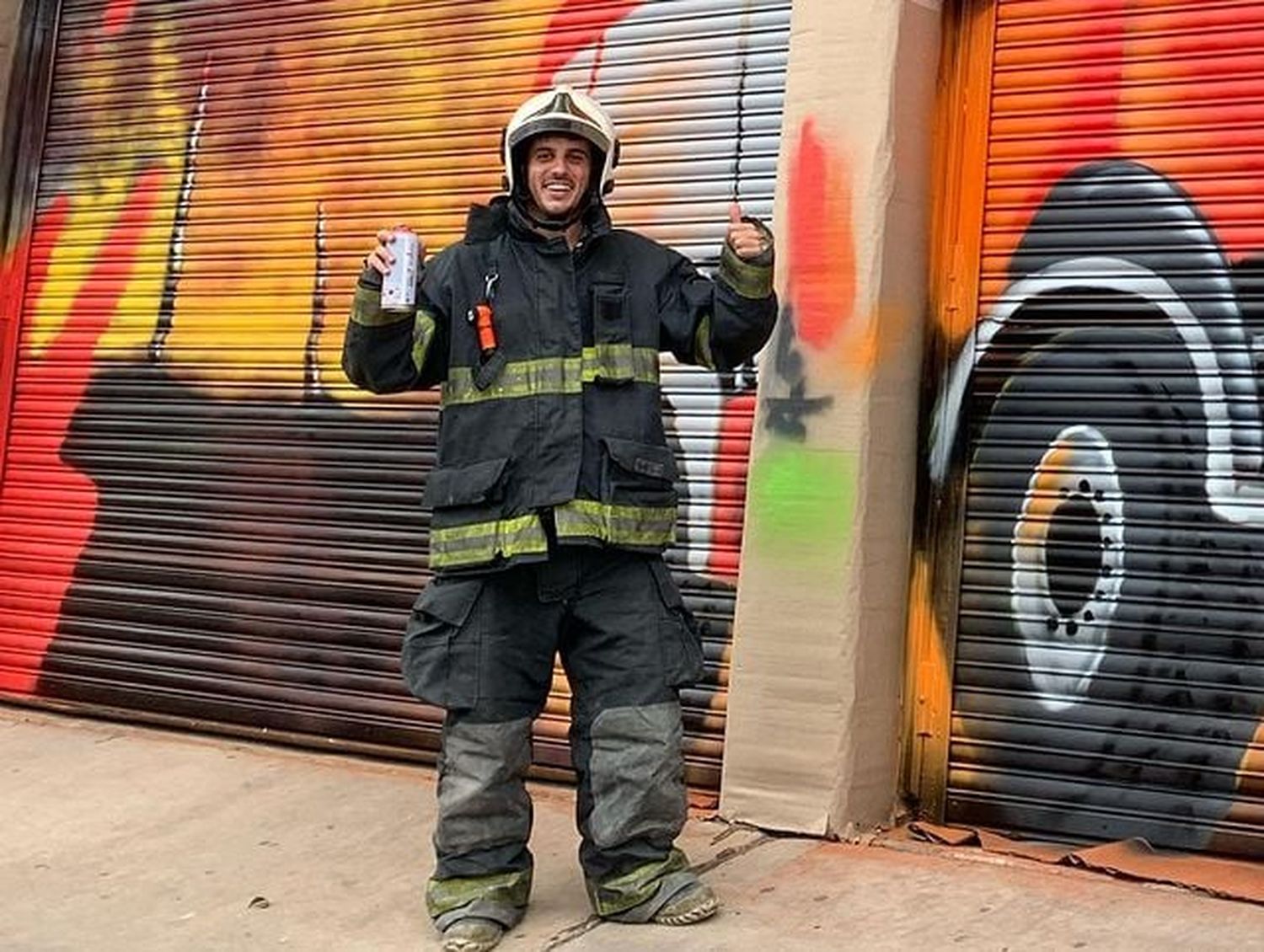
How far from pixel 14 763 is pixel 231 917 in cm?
→ 212

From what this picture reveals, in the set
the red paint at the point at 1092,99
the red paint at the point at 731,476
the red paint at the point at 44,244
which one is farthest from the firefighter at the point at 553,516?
the red paint at the point at 44,244

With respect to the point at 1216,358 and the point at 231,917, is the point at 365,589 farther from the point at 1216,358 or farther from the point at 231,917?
the point at 1216,358

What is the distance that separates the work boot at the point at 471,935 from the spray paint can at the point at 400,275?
59.8 inches

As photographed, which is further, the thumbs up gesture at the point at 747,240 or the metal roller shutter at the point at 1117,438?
the metal roller shutter at the point at 1117,438

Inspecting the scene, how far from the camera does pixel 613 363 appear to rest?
3.66 metres

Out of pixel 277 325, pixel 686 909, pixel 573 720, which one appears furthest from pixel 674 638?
pixel 277 325

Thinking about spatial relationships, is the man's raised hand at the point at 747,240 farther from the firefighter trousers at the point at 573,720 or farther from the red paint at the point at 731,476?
the red paint at the point at 731,476

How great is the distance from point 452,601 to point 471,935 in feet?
2.69

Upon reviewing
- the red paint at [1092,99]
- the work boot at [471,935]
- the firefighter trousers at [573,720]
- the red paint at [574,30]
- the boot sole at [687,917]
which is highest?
the red paint at [574,30]

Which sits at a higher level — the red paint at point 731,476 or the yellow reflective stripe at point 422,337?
the yellow reflective stripe at point 422,337

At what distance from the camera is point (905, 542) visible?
181 inches

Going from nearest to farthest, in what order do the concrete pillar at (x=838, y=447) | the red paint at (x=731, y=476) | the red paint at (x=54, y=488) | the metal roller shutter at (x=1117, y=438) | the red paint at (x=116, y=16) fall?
the metal roller shutter at (x=1117, y=438) → the concrete pillar at (x=838, y=447) → the red paint at (x=731, y=476) → the red paint at (x=54, y=488) → the red paint at (x=116, y=16)

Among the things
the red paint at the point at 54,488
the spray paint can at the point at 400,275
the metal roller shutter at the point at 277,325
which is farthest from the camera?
the red paint at the point at 54,488

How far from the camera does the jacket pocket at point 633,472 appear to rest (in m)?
3.62
